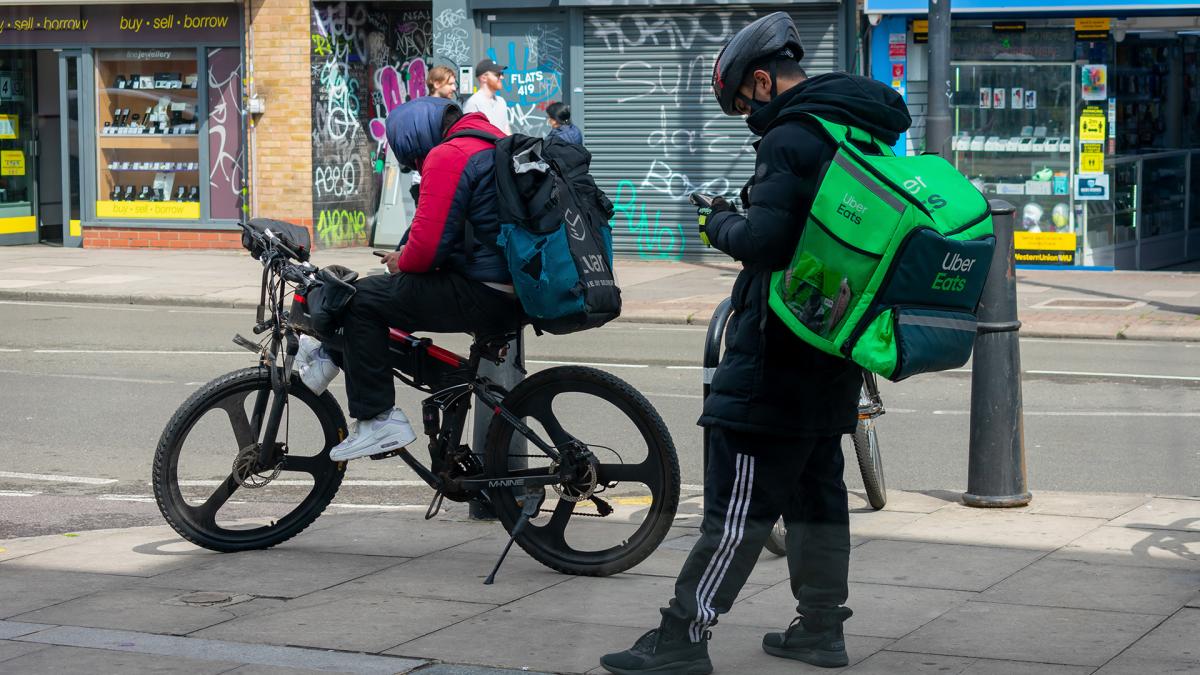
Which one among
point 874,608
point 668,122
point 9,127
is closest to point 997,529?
point 874,608

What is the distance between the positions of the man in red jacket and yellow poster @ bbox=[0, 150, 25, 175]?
61.7 feet

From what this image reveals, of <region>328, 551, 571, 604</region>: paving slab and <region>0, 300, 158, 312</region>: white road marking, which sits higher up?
<region>0, 300, 158, 312</region>: white road marking

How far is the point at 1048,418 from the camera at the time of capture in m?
10.2

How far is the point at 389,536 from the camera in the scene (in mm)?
6656

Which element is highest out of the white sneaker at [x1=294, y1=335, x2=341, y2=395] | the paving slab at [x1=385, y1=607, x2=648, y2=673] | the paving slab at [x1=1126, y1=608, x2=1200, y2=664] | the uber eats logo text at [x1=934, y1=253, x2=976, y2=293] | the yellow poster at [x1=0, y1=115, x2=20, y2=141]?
the yellow poster at [x1=0, y1=115, x2=20, y2=141]

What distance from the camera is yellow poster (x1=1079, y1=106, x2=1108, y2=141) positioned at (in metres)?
18.6

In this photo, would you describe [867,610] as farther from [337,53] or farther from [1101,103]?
[337,53]

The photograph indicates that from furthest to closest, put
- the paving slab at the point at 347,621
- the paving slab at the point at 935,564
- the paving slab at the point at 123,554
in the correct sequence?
1. the paving slab at the point at 123,554
2. the paving slab at the point at 935,564
3. the paving slab at the point at 347,621

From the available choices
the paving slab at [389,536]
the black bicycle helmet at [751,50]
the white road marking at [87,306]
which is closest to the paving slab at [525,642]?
the paving slab at [389,536]

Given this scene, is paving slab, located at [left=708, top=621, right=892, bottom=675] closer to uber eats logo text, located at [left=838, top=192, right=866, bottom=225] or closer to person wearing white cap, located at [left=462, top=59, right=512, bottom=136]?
uber eats logo text, located at [left=838, top=192, right=866, bottom=225]

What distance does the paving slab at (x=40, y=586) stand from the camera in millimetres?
5539

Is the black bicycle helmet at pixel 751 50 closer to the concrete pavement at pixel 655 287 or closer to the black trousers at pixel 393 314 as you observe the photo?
the black trousers at pixel 393 314

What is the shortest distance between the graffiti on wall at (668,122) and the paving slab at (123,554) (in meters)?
14.1

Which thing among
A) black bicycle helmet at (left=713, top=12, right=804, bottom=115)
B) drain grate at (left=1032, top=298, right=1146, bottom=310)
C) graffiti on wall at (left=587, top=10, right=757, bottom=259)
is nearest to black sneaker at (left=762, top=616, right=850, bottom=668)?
black bicycle helmet at (left=713, top=12, right=804, bottom=115)
